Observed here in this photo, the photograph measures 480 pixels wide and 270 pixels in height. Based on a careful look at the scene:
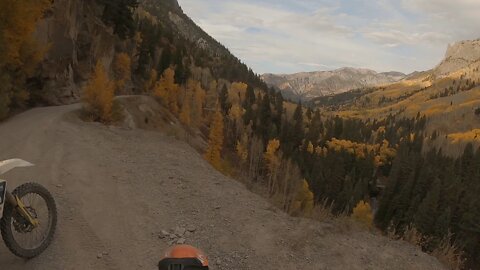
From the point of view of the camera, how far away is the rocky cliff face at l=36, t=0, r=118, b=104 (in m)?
33.5

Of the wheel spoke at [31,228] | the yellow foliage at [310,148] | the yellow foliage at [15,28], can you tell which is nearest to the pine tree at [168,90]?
the yellow foliage at [15,28]

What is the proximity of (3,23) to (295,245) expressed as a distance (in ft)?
77.3

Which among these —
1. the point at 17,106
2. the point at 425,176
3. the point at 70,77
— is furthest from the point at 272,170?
the point at 17,106

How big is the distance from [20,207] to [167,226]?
337 centimetres

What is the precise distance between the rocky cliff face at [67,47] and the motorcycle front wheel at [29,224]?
86.6 ft

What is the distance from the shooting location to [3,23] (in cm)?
2477

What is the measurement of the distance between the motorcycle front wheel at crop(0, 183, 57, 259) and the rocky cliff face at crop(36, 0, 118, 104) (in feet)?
86.6

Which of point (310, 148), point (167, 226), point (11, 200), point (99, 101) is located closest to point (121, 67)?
point (99, 101)

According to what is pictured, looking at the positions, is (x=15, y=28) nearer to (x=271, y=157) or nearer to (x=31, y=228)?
(x=31, y=228)

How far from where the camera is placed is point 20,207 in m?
7.44

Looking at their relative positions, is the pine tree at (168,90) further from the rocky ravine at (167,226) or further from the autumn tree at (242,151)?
the rocky ravine at (167,226)

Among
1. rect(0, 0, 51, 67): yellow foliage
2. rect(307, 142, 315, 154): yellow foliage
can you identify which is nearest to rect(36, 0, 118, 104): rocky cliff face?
rect(0, 0, 51, 67): yellow foliage

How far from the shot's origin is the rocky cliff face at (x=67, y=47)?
33.5 metres

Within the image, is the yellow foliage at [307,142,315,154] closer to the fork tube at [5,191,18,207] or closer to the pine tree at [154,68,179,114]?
the pine tree at [154,68,179,114]
